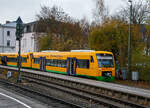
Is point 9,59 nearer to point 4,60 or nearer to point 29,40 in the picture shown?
point 4,60

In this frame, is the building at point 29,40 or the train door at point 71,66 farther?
the building at point 29,40

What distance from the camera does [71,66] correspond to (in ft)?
88.4

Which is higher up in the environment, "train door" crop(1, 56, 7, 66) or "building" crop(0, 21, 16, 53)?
"building" crop(0, 21, 16, 53)

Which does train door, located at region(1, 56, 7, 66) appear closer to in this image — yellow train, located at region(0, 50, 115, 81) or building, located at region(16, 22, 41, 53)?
yellow train, located at region(0, 50, 115, 81)

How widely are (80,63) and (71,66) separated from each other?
71.1 inches

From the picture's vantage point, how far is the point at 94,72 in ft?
76.8

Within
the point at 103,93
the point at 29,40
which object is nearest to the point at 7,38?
the point at 29,40

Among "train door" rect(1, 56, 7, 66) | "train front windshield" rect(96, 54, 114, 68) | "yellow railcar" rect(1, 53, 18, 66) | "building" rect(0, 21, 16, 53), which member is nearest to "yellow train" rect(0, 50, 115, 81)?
"train front windshield" rect(96, 54, 114, 68)

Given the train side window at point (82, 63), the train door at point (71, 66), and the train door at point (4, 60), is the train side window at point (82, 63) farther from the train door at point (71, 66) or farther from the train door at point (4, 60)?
the train door at point (4, 60)

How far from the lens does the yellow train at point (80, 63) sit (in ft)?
77.1

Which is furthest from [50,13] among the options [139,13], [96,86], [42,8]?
[96,86]

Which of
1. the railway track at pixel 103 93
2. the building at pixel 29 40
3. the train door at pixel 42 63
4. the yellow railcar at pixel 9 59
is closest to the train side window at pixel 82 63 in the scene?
the railway track at pixel 103 93

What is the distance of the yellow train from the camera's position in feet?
77.1

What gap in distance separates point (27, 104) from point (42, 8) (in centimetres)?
3775
